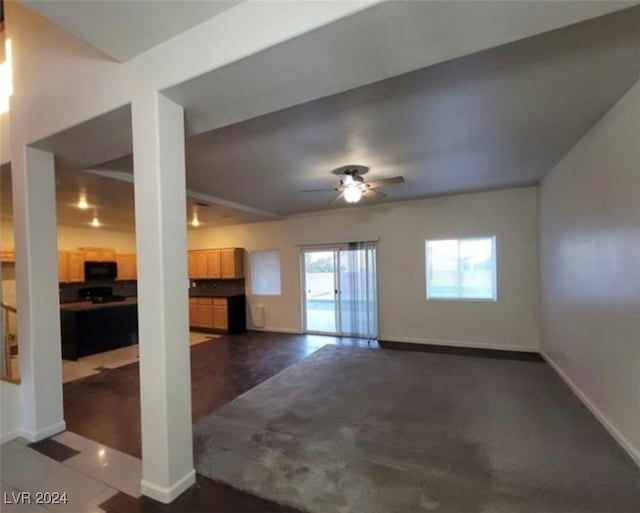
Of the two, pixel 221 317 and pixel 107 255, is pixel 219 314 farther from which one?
pixel 107 255

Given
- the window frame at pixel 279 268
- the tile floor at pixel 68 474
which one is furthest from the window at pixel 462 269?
the tile floor at pixel 68 474

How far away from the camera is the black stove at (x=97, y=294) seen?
23.4ft

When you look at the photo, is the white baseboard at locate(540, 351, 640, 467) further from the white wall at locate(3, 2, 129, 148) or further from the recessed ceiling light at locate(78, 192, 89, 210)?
the recessed ceiling light at locate(78, 192, 89, 210)

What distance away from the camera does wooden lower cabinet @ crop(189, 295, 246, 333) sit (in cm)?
759

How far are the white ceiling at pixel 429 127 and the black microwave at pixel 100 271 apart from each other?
2.87 metres

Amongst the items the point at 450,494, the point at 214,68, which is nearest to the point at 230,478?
the point at 450,494

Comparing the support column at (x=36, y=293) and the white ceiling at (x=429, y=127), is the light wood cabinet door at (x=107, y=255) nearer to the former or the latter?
the white ceiling at (x=429, y=127)

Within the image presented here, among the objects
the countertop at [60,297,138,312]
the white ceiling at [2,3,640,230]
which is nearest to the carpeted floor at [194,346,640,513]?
the white ceiling at [2,3,640,230]

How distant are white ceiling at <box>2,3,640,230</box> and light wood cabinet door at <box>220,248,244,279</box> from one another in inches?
123

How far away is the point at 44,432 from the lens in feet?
9.41

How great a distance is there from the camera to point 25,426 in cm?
290

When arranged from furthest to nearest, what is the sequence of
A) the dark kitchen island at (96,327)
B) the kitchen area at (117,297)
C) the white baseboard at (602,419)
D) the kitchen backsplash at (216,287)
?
the kitchen backsplash at (216,287) < the kitchen area at (117,297) < the dark kitchen island at (96,327) < the white baseboard at (602,419)

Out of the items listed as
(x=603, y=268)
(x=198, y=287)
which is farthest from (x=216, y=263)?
(x=603, y=268)

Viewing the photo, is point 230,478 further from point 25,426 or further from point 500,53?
point 500,53
